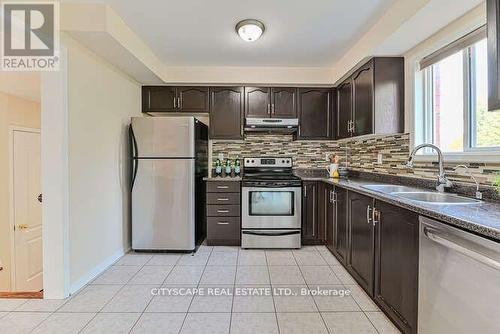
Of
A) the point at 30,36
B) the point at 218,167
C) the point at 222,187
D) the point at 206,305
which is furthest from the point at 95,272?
the point at 30,36

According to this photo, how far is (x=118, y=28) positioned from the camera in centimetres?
237

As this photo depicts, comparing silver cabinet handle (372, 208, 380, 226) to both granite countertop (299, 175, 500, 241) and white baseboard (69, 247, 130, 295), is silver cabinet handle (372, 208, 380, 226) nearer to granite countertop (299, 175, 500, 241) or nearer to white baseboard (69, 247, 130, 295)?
granite countertop (299, 175, 500, 241)

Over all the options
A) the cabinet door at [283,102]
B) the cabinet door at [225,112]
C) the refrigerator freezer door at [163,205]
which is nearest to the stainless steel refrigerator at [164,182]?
the refrigerator freezer door at [163,205]

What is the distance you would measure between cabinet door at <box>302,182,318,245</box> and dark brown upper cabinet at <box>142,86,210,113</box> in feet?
5.66

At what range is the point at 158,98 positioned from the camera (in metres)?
3.82

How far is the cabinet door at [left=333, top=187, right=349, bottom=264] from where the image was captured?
2.77 m

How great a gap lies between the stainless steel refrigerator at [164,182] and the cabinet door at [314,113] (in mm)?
1494

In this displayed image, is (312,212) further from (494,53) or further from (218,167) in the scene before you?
(494,53)

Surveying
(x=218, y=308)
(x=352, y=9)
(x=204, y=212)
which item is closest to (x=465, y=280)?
(x=218, y=308)

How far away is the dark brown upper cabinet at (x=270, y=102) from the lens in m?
3.82

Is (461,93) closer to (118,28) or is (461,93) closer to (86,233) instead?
(118,28)

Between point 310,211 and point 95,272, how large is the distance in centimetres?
242

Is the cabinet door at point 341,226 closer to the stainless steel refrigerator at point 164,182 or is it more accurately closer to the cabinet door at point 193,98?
the stainless steel refrigerator at point 164,182

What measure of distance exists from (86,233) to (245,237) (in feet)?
5.65
